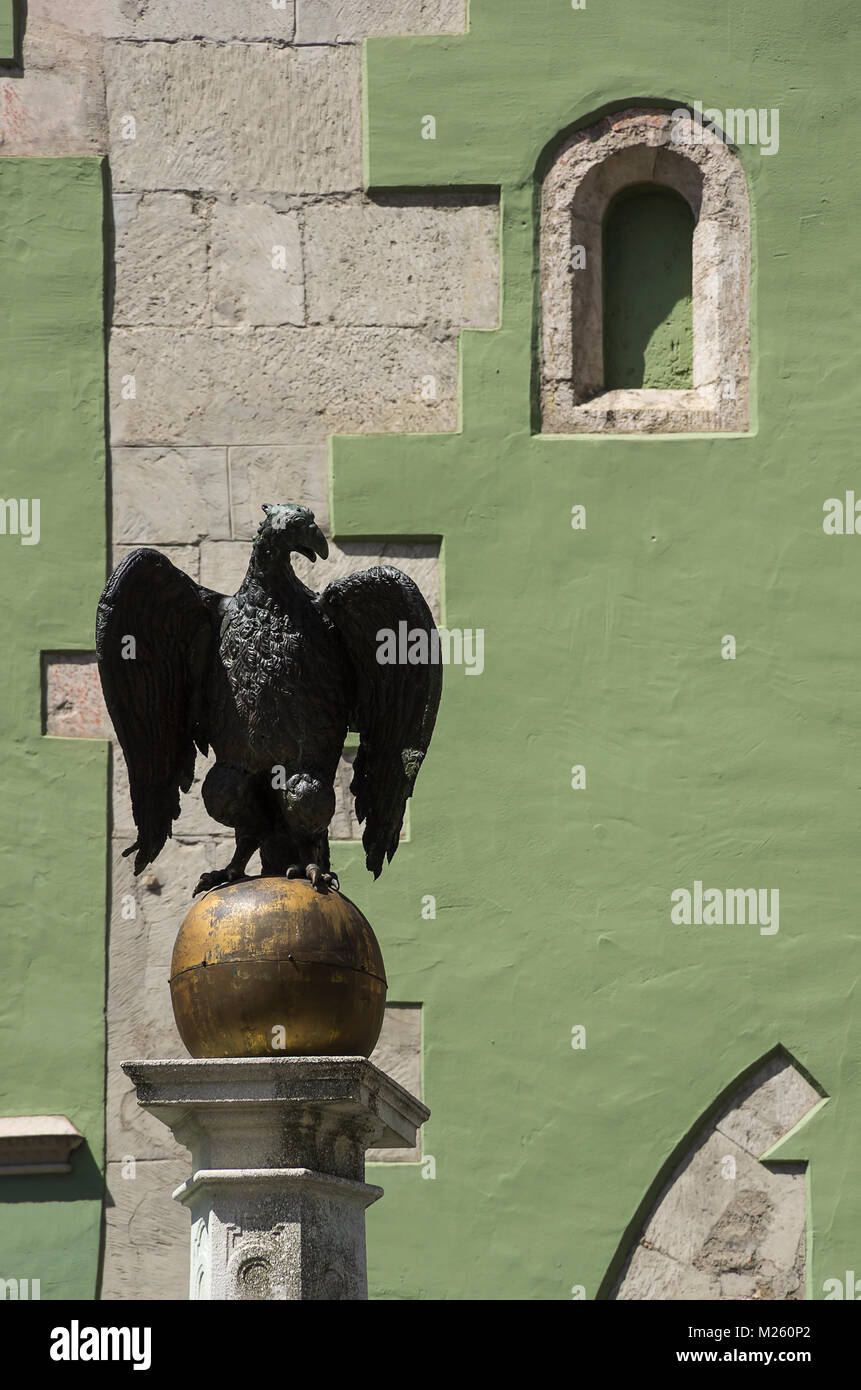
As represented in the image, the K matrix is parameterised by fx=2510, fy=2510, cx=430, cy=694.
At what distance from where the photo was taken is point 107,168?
9531mm

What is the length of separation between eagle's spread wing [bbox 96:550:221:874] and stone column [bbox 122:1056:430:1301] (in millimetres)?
981

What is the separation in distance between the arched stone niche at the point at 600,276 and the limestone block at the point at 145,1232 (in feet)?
10.1

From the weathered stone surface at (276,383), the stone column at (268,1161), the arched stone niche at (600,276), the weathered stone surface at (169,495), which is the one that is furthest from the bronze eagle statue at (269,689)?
the arched stone niche at (600,276)

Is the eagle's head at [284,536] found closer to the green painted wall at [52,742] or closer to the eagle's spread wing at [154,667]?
the eagle's spread wing at [154,667]

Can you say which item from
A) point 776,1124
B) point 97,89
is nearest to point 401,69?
point 97,89

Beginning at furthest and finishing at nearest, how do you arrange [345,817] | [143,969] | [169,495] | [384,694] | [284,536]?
[169,495]
[345,817]
[143,969]
[384,694]
[284,536]

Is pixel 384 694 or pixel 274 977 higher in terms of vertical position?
pixel 384 694

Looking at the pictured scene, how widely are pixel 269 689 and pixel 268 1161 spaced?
119 cm

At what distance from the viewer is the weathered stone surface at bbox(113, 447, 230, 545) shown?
926 centimetres

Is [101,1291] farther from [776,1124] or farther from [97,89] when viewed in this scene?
[97,89]

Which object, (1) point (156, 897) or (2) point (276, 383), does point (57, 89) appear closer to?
(2) point (276, 383)

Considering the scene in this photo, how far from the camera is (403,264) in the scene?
945 centimetres

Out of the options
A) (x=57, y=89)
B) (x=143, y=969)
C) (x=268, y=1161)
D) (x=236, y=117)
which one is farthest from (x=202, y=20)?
(x=268, y=1161)

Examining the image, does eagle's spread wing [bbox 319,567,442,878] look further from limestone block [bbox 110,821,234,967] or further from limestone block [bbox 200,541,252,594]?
limestone block [bbox 200,541,252,594]
